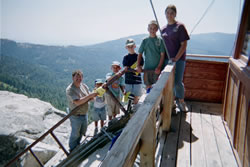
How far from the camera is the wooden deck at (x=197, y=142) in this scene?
2.20m

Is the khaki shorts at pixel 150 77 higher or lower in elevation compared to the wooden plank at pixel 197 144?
higher

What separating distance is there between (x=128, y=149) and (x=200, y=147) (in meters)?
1.87

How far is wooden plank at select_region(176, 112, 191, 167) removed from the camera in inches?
85.9

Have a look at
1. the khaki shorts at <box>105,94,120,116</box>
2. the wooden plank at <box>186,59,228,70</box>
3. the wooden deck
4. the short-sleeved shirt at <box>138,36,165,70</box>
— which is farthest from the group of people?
the wooden plank at <box>186,59,228,70</box>

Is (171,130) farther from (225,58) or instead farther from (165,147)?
(225,58)

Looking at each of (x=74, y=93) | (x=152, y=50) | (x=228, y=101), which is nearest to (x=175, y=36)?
(x=152, y=50)

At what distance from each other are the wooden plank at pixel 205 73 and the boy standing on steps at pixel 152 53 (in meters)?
1.17

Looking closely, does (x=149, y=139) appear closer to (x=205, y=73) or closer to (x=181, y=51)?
(x=181, y=51)

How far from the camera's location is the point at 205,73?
4.20 m

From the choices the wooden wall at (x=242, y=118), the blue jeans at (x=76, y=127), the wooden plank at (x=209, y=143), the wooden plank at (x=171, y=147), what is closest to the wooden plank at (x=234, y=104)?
the wooden wall at (x=242, y=118)

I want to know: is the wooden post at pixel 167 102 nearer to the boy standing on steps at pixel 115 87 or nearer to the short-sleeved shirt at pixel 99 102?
the boy standing on steps at pixel 115 87

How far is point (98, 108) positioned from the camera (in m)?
4.50

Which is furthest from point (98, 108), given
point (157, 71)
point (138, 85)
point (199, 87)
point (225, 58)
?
point (225, 58)

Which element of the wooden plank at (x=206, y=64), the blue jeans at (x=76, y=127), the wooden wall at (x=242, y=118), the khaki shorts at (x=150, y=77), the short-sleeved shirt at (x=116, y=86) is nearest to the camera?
the wooden wall at (x=242, y=118)
